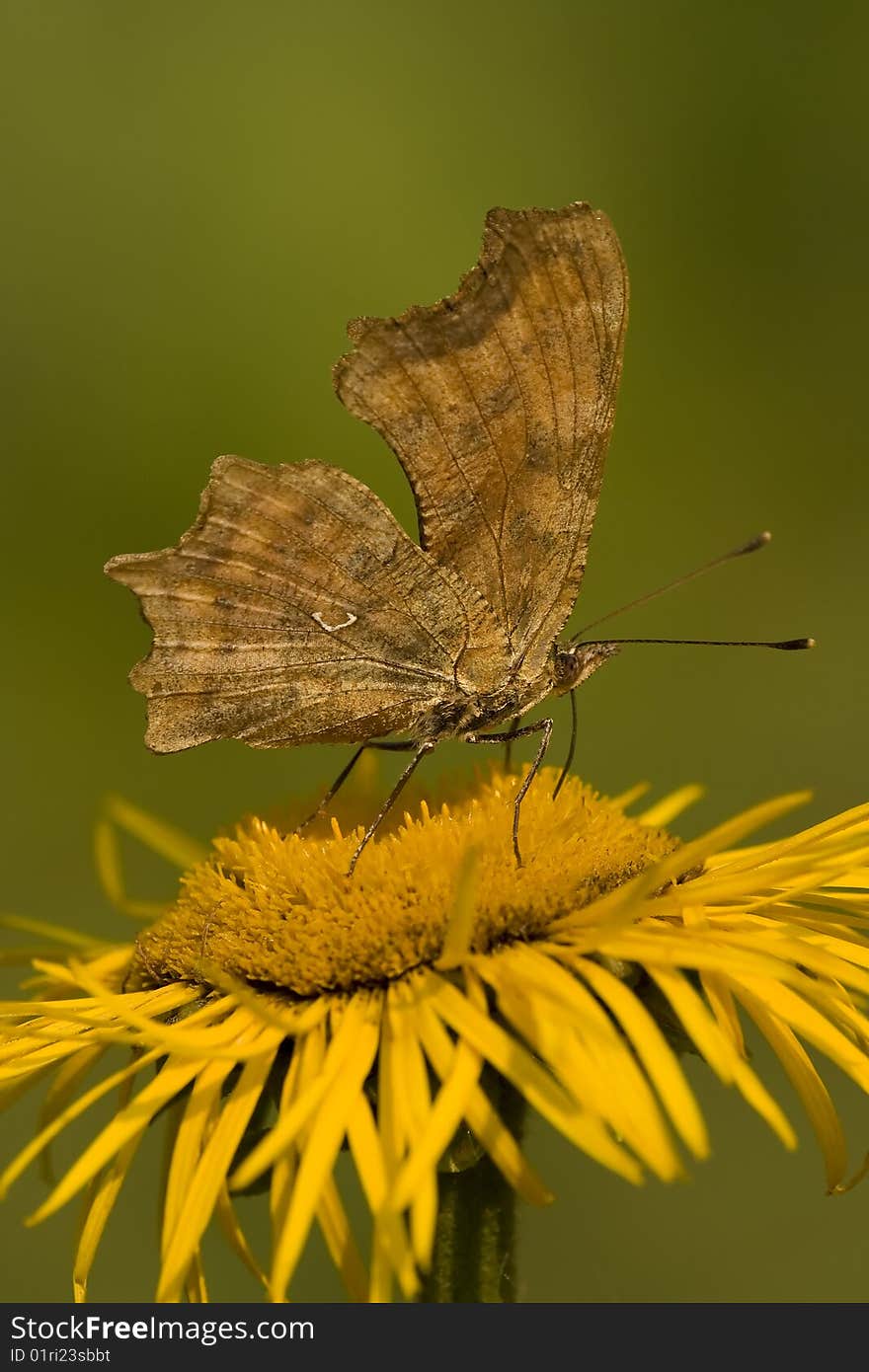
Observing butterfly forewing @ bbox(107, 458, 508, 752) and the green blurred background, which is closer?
butterfly forewing @ bbox(107, 458, 508, 752)

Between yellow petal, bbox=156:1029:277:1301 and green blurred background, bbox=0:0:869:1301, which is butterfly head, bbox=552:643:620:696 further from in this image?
green blurred background, bbox=0:0:869:1301

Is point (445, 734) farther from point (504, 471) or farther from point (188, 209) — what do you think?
point (188, 209)

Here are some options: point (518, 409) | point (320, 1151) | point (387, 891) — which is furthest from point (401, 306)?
point (320, 1151)

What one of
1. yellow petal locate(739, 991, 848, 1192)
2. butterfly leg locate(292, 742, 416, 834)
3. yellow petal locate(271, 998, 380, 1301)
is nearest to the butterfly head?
butterfly leg locate(292, 742, 416, 834)

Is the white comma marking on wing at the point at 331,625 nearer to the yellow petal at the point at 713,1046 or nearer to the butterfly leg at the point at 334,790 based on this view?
the butterfly leg at the point at 334,790

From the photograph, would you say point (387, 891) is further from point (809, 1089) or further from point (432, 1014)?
point (809, 1089)
